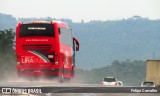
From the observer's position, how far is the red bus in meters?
49.7

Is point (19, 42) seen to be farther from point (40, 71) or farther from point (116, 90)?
point (116, 90)

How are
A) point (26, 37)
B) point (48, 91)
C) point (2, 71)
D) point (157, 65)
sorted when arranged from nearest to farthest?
point (48, 91) → point (26, 37) → point (157, 65) → point (2, 71)

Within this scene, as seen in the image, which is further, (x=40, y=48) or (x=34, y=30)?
(x=34, y=30)

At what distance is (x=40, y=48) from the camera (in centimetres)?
4991

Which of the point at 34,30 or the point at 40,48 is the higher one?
the point at 34,30

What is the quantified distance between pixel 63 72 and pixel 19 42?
13.9ft

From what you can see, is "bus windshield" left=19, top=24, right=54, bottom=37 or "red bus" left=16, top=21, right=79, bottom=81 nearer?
"red bus" left=16, top=21, right=79, bottom=81

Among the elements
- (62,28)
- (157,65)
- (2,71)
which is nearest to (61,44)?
(62,28)

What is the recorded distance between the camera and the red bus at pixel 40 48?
49719 mm

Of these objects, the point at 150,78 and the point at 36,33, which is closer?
the point at 36,33

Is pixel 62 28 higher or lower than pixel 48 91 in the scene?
higher

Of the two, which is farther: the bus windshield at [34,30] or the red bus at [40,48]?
the bus windshield at [34,30]

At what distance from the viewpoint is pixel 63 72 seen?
169 ft

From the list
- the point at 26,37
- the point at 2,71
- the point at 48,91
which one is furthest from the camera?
the point at 2,71
